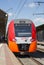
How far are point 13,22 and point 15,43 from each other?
6.21 feet

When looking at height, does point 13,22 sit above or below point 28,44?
above

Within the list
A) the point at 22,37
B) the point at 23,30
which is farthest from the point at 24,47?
the point at 23,30

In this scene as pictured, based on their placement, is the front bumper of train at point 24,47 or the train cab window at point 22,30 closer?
the front bumper of train at point 24,47

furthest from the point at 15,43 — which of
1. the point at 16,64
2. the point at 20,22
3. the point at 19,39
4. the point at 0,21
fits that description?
the point at 0,21

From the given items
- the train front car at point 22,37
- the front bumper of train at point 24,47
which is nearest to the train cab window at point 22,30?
the train front car at point 22,37

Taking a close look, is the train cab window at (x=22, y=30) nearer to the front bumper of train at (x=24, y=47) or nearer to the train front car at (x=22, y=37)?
the train front car at (x=22, y=37)

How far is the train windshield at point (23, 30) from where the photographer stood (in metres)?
21.9

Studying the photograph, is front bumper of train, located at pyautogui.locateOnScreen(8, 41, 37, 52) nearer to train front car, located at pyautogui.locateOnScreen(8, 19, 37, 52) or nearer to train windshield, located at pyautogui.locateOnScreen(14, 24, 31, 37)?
train front car, located at pyautogui.locateOnScreen(8, 19, 37, 52)

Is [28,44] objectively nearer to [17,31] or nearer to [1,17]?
[17,31]

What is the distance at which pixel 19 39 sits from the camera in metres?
21.6

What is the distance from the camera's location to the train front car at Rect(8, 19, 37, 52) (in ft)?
71.1

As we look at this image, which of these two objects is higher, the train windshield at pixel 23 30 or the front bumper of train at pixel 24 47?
the train windshield at pixel 23 30

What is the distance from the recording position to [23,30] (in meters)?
22.1

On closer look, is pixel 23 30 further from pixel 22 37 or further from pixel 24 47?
pixel 24 47
